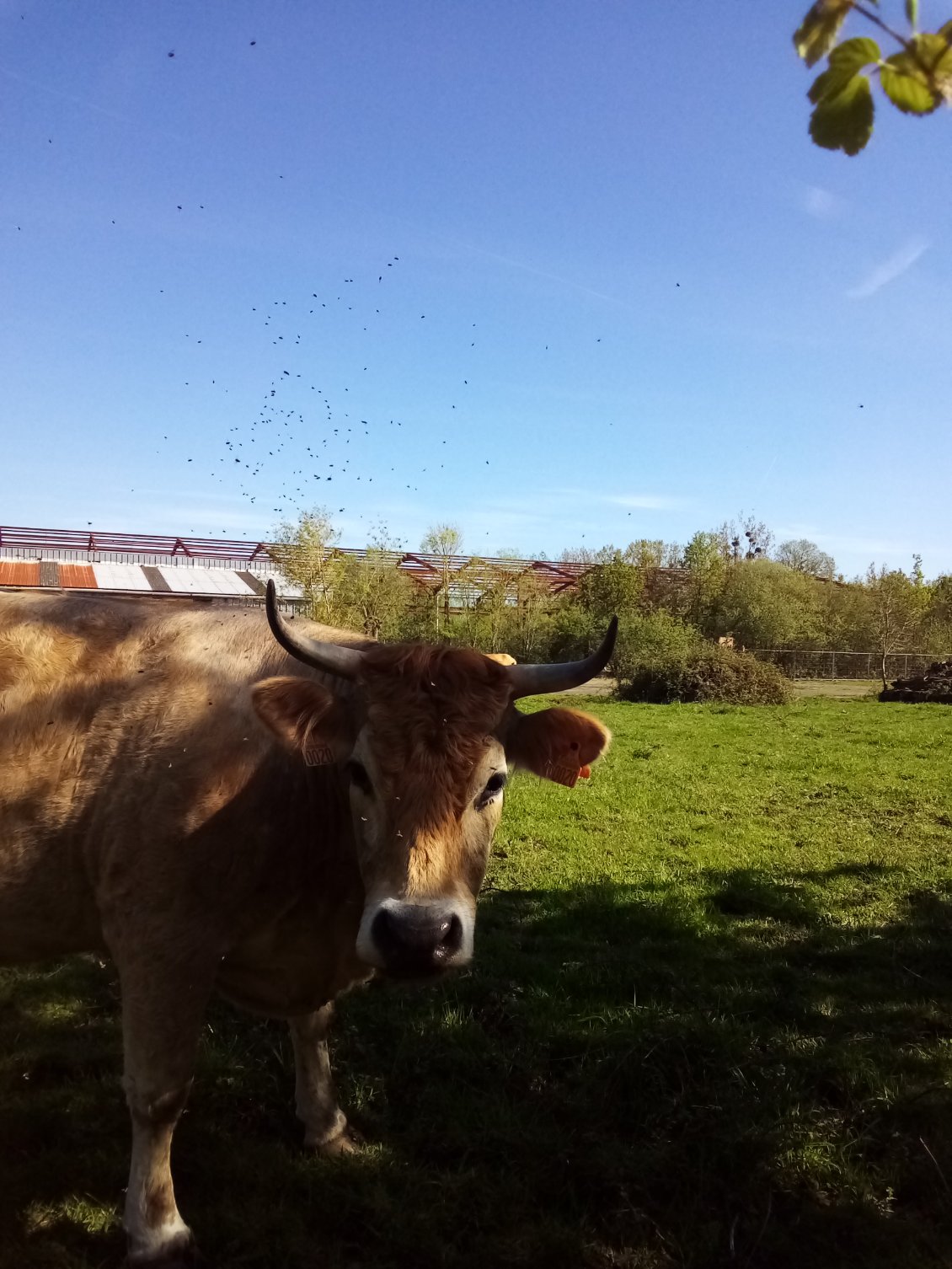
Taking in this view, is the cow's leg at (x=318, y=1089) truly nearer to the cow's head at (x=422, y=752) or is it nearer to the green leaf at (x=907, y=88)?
the cow's head at (x=422, y=752)

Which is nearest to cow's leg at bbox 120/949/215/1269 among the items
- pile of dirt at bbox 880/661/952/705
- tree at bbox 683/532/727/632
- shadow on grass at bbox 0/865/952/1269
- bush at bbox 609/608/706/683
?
shadow on grass at bbox 0/865/952/1269

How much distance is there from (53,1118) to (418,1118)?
174cm

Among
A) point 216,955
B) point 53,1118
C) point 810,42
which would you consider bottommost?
point 53,1118

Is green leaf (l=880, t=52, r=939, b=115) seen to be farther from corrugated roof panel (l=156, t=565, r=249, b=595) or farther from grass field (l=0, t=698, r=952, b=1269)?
corrugated roof panel (l=156, t=565, r=249, b=595)

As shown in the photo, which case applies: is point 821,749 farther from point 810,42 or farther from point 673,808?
point 810,42

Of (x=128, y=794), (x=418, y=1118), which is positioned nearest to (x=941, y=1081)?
(x=418, y=1118)

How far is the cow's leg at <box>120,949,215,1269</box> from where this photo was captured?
3424 millimetres

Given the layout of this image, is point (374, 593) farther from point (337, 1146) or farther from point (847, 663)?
point (847, 663)

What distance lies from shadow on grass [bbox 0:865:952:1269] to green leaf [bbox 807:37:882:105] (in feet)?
12.3

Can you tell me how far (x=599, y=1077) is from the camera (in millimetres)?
4414

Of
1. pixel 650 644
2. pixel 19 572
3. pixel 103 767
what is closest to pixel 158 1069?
pixel 103 767

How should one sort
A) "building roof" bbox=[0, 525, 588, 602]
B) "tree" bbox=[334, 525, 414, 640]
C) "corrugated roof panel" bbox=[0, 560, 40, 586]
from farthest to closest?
"corrugated roof panel" bbox=[0, 560, 40, 586] → "building roof" bbox=[0, 525, 588, 602] → "tree" bbox=[334, 525, 414, 640]

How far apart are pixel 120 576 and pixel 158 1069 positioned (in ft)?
74.3

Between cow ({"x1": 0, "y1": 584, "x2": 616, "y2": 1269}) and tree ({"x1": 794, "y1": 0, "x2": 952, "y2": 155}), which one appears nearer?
tree ({"x1": 794, "y1": 0, "x2": 952, "y2": 155})
